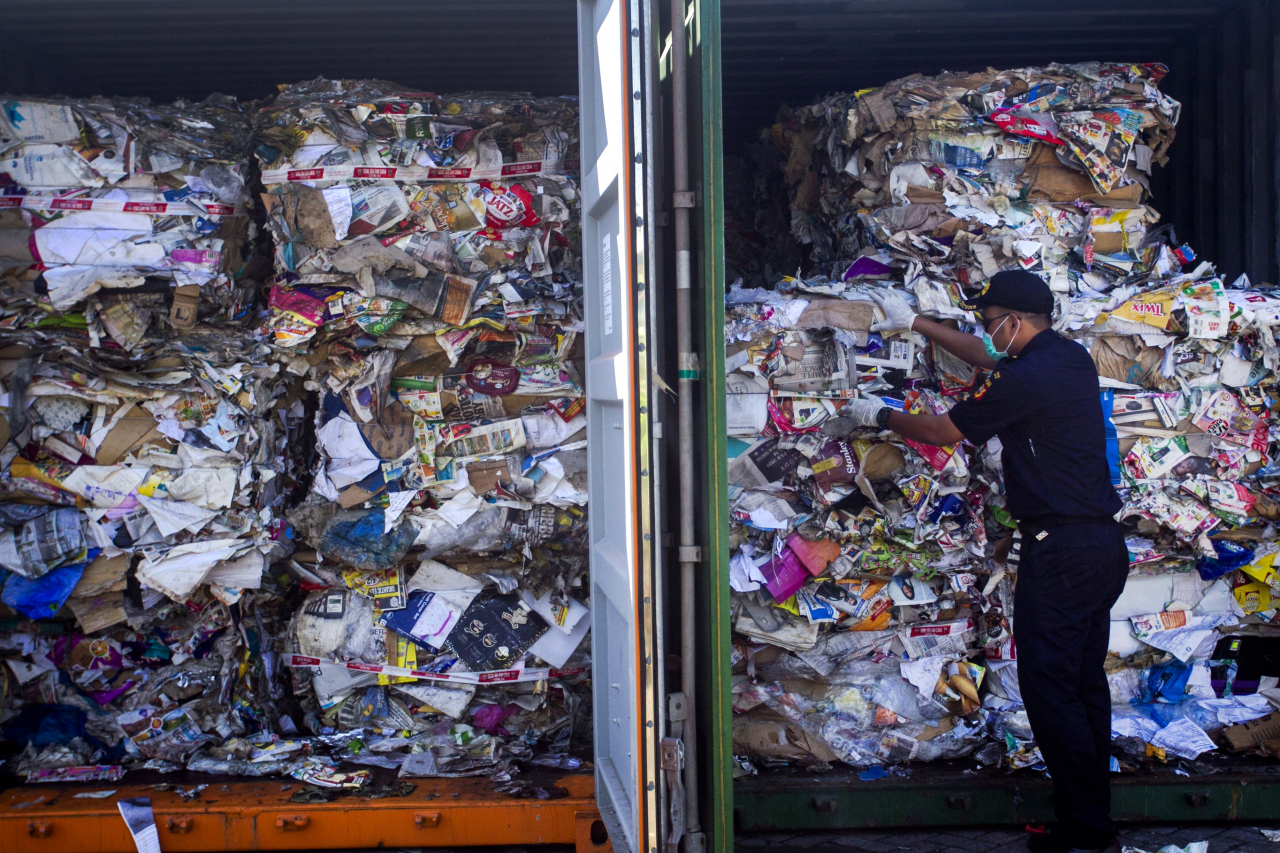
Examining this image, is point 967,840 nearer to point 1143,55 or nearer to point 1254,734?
point 1254,734

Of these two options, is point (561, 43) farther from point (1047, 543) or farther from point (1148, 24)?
point (1047, 543)

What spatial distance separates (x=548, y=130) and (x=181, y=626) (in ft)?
7.62

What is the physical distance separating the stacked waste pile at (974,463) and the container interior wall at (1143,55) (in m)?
0.64

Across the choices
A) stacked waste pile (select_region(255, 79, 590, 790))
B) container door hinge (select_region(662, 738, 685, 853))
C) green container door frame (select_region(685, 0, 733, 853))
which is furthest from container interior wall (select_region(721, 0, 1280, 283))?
container door hinge (select_region(662, 738, 685, 853))

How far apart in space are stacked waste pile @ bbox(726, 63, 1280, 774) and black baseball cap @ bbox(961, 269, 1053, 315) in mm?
280

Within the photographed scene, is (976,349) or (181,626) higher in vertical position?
(976,349)

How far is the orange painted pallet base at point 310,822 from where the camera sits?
2934 millimetres

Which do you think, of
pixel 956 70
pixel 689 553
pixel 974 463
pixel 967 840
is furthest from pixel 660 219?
pixel 956 70

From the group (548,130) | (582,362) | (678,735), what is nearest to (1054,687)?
(678,735)

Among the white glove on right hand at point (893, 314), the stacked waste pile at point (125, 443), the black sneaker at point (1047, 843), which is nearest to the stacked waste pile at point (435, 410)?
the stacked waste pile at point (125, 443)

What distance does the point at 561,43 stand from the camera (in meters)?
4.29

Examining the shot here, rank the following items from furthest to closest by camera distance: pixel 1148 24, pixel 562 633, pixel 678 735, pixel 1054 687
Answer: pixel 1148 24 < pixel 562 633 < pixel 1054 687 < pixel 678 735

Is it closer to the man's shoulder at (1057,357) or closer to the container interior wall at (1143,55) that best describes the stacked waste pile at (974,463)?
the man's shoulder at (1057,357)

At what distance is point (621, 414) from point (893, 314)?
1.35 m
